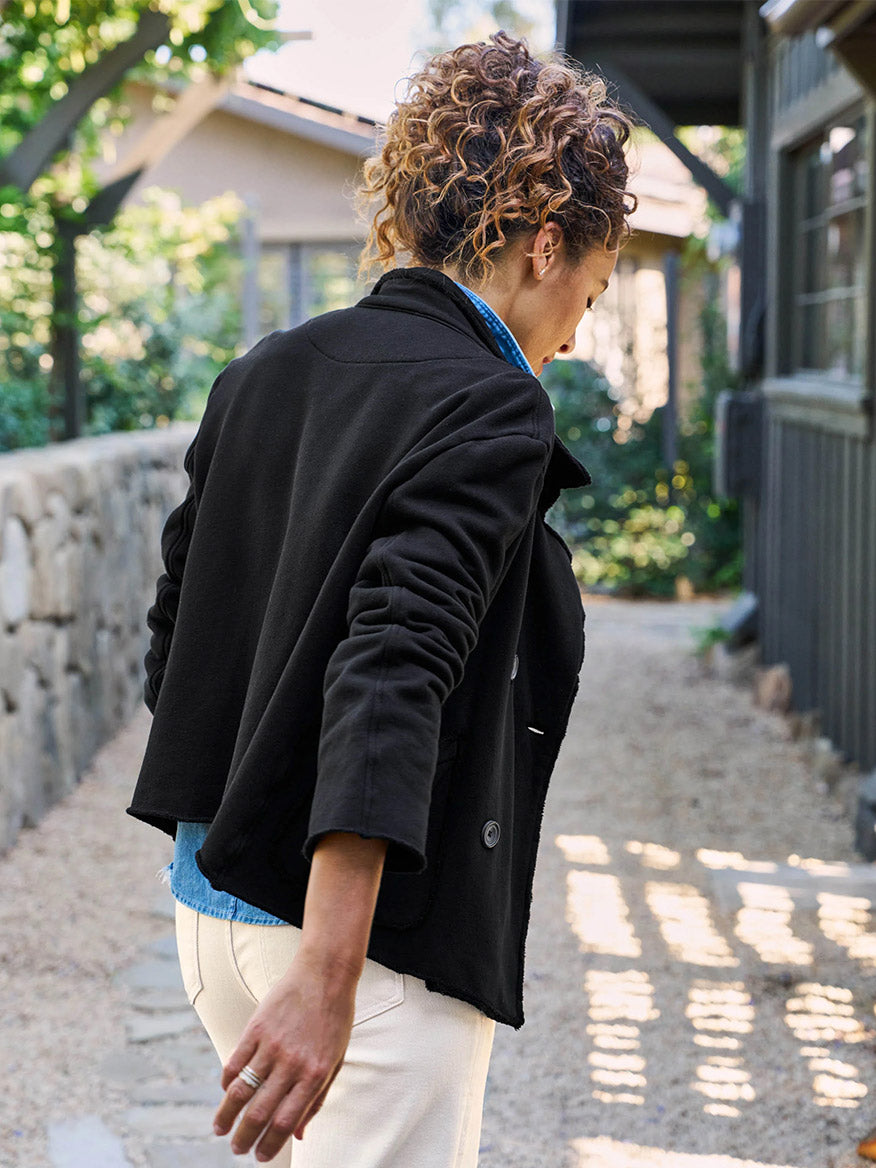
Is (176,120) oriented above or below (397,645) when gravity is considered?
above

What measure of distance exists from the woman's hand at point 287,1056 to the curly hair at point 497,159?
0.66m

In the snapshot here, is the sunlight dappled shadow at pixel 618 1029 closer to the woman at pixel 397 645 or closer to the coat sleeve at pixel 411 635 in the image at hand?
the woman at pixel 397 645

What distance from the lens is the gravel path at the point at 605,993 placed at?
2.80 m

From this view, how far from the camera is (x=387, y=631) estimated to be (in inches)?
42.4

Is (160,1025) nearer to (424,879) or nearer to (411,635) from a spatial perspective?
(424,879)

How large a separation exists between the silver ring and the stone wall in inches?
140

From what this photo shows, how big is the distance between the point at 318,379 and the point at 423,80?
0.32m

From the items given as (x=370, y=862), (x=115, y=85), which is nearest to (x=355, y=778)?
(x=370, y=862)

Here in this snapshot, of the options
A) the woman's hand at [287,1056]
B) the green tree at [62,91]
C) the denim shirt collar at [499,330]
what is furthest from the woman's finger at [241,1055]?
the green tree at [62,91]

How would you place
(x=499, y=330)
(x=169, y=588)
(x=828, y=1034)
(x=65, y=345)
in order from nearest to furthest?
1. (x=499, y=330)
2. (x=169, y=588)
3. (x=828, y=1034)
4. (x=65, y=345)

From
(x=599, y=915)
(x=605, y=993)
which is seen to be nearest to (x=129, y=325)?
(x=599, y=915)

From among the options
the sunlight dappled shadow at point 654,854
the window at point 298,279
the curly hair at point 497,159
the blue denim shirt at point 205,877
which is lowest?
the sunlight dappled shadow at point 654,854

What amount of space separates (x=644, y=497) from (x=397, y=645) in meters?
10.7

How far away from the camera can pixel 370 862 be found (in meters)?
1.08
